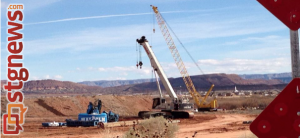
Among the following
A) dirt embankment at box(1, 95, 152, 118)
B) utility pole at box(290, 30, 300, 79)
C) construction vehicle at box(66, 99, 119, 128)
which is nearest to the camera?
utility pole at box(290, 30, 300, 79)

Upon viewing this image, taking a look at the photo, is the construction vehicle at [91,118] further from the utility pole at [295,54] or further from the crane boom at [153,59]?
the utility pole at [295,54]

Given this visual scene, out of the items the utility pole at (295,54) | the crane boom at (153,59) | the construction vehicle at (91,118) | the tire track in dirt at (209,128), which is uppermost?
the crane boom at (153,59)

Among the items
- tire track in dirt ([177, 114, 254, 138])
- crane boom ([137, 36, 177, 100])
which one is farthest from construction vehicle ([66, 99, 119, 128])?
crane boom ([137, 36, 177, 100])

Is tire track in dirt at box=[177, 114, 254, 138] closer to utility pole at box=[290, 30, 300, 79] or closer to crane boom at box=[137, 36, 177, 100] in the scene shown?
crane boom at box=[137, 36, 177, 100]

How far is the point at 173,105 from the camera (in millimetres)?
45125

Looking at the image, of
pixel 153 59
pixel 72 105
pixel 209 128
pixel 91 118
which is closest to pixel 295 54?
pixel 209 128

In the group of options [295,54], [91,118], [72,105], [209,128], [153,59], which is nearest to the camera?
[295,54]

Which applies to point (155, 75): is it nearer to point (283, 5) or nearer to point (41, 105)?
point (41, 105)

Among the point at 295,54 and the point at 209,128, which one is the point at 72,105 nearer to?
the point at 209,128

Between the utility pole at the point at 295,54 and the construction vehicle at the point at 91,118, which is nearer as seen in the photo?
the utility pole at the point at 295,54

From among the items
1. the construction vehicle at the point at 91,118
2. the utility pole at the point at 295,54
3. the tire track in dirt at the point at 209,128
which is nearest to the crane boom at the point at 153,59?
the tire track in dirt at the point at 209,128

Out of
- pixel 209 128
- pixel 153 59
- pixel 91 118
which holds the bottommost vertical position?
pixel 209 128

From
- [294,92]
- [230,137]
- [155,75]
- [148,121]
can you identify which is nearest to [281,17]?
[294,92]

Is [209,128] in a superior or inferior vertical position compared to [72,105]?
inferior
